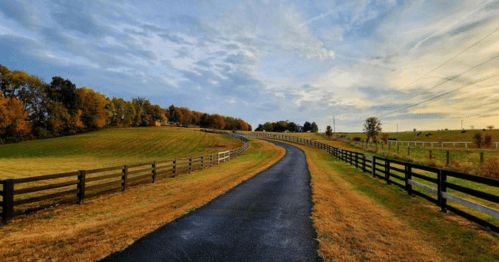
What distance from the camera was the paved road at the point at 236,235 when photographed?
5066mm

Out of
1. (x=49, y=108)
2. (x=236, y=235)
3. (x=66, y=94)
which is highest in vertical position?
(x=66, y=94)

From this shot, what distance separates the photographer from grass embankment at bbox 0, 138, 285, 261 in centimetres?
553

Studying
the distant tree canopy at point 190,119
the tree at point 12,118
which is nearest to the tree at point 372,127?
the tree at point 12,118

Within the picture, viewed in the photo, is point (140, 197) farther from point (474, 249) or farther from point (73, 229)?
point (474, 249)

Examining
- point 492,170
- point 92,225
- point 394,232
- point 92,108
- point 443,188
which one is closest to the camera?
point 394,232

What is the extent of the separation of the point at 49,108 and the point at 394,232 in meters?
87.5

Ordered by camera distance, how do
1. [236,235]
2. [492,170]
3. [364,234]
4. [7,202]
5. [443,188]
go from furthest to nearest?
[492,170] → [443,188] → [7,202] → [364,234] → [236,235]

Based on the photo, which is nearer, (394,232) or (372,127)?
(394,232)

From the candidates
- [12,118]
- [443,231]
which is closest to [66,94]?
[12,118]

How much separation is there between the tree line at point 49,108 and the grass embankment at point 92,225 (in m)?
64.0

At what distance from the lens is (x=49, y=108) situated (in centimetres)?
7069

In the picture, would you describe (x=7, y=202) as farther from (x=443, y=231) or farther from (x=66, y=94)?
(x=66, y=94)

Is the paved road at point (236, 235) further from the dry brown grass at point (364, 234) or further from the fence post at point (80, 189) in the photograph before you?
the fence post at point (80, 189)

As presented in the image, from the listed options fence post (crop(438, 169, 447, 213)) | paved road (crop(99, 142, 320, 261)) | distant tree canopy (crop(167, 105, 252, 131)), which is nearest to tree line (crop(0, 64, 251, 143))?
distant tree canopy (crop(167, 105, 252, 131))
